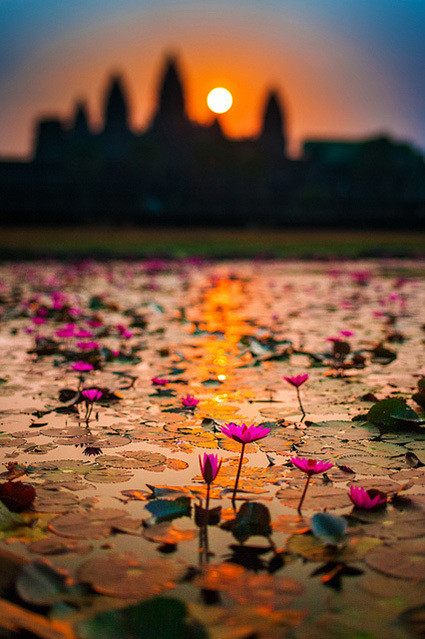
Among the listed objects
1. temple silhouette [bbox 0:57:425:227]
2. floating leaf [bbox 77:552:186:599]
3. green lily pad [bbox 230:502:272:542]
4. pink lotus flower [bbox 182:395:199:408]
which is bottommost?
pink lotus flower [bbox 182:395:199:408]

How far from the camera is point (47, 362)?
11.7 ft

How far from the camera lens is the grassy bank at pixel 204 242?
17.4 meters

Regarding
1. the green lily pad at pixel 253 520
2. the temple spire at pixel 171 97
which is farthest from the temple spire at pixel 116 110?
the green lily pad at pixel 253 520

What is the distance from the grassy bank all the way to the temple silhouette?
85cm

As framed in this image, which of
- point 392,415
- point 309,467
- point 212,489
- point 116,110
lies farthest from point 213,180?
point 309,467

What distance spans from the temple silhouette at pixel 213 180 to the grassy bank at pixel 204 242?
847mm

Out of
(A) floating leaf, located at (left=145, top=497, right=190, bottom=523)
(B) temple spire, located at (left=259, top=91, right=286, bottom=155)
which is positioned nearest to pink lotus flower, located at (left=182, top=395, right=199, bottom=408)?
(A) floating leaf, located at (left=145, top=497, right=190, bottom=523)

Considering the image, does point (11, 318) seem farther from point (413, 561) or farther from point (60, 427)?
point (413, 561)

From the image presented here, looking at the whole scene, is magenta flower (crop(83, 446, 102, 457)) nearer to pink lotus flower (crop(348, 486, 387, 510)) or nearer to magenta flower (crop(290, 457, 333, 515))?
magenta flower (crop(290, 457, 333, 515))

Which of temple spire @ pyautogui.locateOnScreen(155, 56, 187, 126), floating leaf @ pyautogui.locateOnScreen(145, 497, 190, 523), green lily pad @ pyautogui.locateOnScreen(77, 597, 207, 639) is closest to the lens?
green lily pad @ pyautogui.locateOnScreen(77, 597, 207, 639)

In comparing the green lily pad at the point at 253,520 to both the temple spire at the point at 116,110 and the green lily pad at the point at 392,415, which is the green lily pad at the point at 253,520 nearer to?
the green lily pad at the point at 392,415

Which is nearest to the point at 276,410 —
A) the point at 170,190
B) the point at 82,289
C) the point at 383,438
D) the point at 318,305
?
the point at 383,438

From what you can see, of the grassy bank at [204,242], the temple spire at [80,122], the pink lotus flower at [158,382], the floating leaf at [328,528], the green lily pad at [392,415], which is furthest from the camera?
the temple spire at [80,122]

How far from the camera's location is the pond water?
A: 116cm
